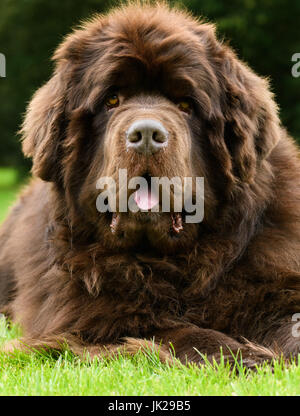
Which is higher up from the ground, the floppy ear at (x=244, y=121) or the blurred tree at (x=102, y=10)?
the blurred tree at (x=102, y=10)

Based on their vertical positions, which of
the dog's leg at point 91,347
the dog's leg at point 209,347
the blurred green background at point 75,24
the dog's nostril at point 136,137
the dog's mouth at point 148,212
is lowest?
the dog's leg at point 91,347

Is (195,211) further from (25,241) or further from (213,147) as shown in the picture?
(25,241)

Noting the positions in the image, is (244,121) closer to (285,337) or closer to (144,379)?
(285,337)

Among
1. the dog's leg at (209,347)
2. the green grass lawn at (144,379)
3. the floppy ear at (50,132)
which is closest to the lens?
the green grass lawn at (144,379)

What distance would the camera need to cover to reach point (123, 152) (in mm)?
3232

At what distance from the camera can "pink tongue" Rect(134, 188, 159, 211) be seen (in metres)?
3.27

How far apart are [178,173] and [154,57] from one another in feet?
2.06

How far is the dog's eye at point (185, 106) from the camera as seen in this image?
3.54m

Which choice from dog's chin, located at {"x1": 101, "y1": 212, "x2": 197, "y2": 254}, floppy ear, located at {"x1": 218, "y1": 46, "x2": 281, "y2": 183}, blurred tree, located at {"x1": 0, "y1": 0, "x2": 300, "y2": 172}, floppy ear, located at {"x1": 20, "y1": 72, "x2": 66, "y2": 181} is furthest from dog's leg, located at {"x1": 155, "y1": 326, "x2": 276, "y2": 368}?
blurred tree, located at {"x1": 0, "y1": 0, "x2": 300, "y2": 172}

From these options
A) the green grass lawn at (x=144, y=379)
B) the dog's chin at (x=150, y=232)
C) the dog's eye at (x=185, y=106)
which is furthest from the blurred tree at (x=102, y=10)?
the green grass lawn at (x=144, y=379)

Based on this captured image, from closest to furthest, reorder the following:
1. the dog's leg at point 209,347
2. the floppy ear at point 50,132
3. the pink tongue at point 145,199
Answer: the dog's leg at point 209,347
the pink tongue at point 145,199
the floppy ear at point 50,132

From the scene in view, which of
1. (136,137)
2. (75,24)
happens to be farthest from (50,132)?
(75,24)

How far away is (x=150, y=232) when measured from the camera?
340cm

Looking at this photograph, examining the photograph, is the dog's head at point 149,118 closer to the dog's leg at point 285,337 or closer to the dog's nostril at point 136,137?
the dog's nostril at point 136,137
